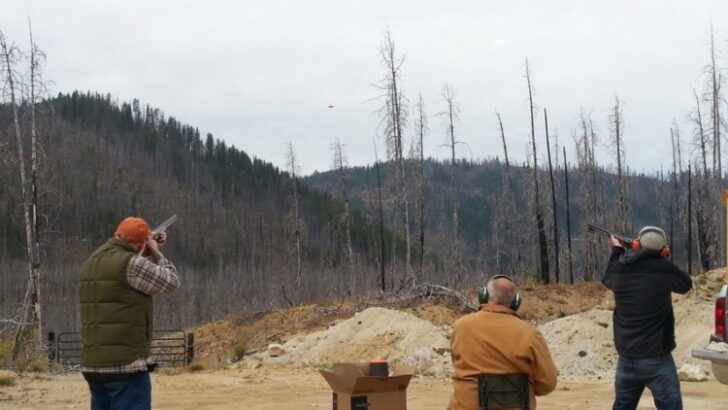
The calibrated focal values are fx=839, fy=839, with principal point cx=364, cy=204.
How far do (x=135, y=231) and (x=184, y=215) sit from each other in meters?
118

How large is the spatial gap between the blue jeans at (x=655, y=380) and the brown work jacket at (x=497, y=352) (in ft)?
6.05

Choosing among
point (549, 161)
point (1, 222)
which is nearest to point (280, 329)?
point (549, 161)

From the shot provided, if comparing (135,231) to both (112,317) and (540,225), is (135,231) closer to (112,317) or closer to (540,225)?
(112,317)

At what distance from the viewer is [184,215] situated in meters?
121

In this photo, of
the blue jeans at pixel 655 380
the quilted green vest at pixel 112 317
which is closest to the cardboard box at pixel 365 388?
the blue jeans at pixel 655 380

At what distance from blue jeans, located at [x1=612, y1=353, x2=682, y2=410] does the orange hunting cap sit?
3677 mm

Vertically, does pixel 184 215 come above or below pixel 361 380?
above

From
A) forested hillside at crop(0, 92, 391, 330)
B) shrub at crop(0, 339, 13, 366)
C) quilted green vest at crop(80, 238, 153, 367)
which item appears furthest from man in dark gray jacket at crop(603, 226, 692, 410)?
forested hillside at crop(0, 92, 391, 330)

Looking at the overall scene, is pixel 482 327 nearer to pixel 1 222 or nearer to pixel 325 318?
pixel 325 318

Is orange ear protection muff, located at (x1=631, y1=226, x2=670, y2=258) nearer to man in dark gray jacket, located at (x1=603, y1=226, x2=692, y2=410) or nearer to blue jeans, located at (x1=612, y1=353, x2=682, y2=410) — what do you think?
man in dark gray jacket, located at (x1=603, y1=226, x2=692, y2=410)

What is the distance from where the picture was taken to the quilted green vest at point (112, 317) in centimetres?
523

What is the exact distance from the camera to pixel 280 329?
27.8m

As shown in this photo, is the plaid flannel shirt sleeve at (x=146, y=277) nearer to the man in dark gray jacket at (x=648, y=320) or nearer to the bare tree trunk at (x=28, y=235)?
the man in dark gray jacket at (x=648, y=320)

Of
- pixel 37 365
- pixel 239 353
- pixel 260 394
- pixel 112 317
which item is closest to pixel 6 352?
pixel 37 365
